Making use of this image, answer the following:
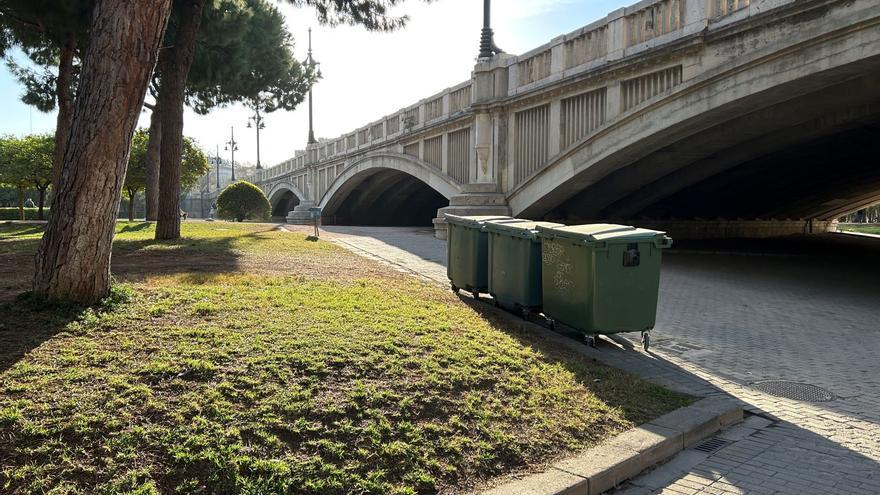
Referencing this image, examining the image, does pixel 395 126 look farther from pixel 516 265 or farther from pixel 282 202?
pixel 282 202

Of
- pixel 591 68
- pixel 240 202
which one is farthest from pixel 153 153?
pixel 591 68

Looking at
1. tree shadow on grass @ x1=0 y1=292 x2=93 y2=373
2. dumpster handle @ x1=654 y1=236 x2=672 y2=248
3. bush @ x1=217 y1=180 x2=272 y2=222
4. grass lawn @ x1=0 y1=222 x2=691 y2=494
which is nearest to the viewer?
grass lawn @ x1=0 y1=222 x2=691 y2=494

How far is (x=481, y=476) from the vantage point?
3793 mm

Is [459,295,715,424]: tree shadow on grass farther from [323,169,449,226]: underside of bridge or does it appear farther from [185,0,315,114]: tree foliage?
[323,169,449,226]: underside of bridge

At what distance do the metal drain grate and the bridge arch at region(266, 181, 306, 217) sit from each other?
42.8 m

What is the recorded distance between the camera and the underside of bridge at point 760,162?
12.9 m

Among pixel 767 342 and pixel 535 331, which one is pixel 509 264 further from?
pixel 767 342

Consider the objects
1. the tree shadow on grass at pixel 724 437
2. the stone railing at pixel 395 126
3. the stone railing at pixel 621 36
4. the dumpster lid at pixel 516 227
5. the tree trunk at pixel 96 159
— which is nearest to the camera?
the tree shadow on grass at pixel 724 437

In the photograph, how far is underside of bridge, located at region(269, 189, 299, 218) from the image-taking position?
5778 centimetres

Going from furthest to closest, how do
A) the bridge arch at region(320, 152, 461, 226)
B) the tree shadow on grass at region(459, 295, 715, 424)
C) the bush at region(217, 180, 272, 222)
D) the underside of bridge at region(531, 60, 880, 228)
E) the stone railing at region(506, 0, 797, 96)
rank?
the bush at region(217, 180, 272, 222) → the bridge arch at region(320, 152, 461, 226) → the underside of bridge at region(531, 60, 880, 228) → the stone railing at region(506, 0, 797, 96) → the tree shadow on grass at region(459, 295, 715, 424)

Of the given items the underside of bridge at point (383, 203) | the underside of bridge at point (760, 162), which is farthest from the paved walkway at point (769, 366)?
the underside of bridge at point (383, 203)

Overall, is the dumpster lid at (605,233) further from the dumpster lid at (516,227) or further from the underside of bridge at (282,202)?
the underside of bridge at (282,202)

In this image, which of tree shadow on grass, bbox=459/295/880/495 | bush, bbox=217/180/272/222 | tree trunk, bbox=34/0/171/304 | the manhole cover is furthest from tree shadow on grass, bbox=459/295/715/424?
bush, bbox=217/180/272/222

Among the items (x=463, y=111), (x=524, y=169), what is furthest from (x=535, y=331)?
(x=463, y=111)
